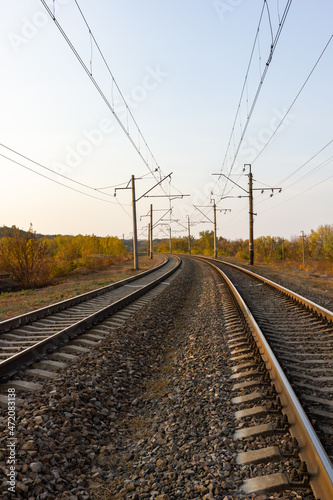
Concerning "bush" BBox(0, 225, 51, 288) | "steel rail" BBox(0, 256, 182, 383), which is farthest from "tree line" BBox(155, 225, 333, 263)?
"steel rail" BBox(0, 256, 182, 383)

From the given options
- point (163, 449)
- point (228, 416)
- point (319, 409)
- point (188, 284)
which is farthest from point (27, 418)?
point (188, 284)

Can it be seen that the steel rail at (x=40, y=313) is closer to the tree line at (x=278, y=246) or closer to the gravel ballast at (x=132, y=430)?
the gravel ballast at (x=132, y=430)

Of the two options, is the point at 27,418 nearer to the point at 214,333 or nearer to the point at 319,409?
Result: the point at 319,409

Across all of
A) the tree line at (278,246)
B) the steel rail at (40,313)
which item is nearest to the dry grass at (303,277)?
the steel rail at (40,313)

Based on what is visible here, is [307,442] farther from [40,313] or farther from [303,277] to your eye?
[303,277]

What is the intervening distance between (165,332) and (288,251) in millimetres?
98551

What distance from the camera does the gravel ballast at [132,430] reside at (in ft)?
9.62

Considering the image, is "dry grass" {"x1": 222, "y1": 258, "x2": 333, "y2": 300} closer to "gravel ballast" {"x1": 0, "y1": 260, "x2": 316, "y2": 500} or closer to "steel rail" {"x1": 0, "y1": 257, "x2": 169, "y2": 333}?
"steel rail" {"x1": 0, "y1": 257, "x2": 169, "y2": 333}

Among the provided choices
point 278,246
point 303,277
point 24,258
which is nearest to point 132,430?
point 24,258

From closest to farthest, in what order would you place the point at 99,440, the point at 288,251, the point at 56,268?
the point at 99,440 → the point at 56,268 → the point at 288,251

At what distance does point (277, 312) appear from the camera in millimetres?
9477

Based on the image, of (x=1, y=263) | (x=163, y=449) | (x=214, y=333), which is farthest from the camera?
(x=1, y=263)

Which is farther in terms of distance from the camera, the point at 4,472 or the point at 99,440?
the point at 99,440

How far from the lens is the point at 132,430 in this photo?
413 cm
